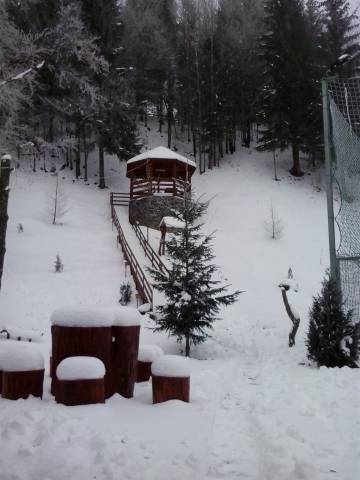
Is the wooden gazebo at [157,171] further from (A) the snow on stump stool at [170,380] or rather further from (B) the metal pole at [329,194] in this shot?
(A) the snow on stump stool at [170,380]

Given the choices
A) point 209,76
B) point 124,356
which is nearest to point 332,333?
point 124,356

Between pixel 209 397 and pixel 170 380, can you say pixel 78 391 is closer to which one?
pixel 170 380

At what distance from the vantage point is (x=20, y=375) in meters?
4.20

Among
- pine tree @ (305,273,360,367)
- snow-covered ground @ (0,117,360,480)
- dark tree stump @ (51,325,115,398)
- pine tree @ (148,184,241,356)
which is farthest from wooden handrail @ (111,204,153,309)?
dark tree stump @ (51,325,115,398)

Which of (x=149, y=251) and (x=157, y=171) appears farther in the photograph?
(x=157, y=171)

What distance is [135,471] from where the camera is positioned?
3.01m

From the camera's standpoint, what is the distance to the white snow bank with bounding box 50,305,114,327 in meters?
4.29

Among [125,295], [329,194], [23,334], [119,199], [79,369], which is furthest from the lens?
[119,199]

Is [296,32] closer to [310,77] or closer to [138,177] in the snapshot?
[310,77]

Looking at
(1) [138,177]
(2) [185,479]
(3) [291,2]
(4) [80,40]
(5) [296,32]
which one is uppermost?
(3) [291,2]

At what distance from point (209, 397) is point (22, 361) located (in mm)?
2666

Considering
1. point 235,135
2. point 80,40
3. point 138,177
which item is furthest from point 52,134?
point 80,40

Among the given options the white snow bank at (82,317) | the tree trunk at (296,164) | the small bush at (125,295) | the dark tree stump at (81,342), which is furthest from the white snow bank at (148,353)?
the tree trunk at (296,164)

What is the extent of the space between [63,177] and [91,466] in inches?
1258
